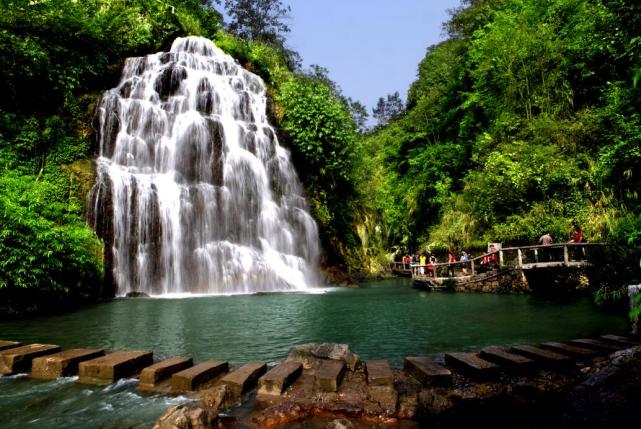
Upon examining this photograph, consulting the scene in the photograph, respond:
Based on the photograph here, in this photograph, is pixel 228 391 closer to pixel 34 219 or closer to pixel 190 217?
pixel 34 219

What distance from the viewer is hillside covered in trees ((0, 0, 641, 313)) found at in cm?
1307

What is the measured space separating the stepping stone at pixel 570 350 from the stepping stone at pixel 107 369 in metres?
4.96

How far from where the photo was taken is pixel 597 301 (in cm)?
1099

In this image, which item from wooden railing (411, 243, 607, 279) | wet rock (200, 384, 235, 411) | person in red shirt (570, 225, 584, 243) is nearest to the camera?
wet rock (200, 384, 235, 411)

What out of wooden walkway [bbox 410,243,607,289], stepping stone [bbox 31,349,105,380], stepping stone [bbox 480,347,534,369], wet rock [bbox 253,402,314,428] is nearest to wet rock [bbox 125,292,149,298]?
stepping stone [bbox 31,349,105,380]

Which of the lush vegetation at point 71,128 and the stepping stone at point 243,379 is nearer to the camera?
the stepping stone at point 243,379

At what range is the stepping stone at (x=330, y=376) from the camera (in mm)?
3701

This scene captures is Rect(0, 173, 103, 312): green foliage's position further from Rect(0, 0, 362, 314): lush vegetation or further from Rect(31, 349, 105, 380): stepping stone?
Rect(31, 349, 105, 380): stepping stone

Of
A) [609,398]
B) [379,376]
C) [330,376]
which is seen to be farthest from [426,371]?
[609,398]

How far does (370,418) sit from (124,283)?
49.7ft

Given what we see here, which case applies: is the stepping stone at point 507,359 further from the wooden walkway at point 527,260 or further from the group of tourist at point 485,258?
the group of tourist at point 485,258

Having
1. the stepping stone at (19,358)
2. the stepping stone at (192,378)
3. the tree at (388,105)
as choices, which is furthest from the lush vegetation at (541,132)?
the tree at (388,105)

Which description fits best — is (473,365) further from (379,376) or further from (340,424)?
(340,424)

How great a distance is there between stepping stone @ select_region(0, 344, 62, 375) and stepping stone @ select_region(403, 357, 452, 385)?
4652mm
